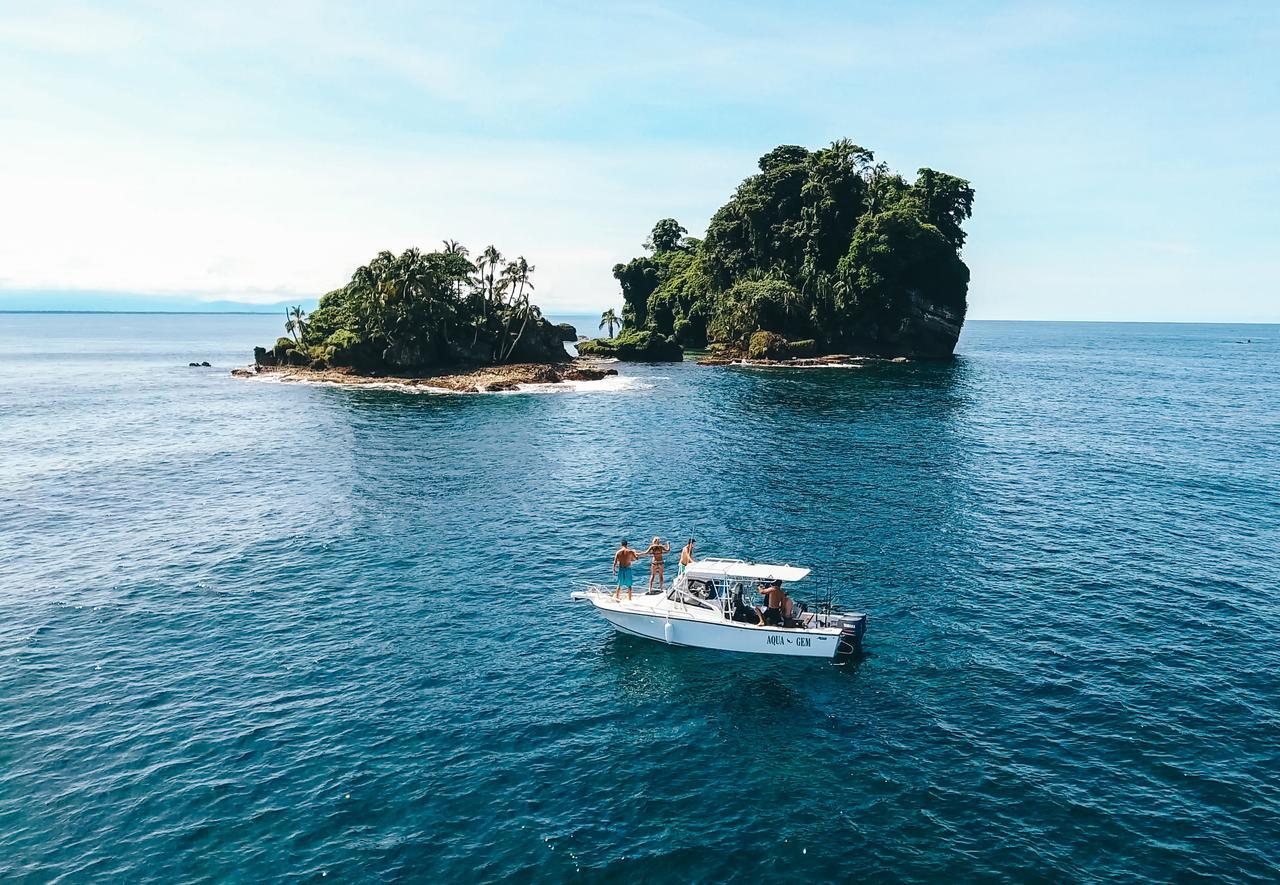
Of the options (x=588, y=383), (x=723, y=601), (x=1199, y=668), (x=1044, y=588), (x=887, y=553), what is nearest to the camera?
(x=1199, y=668)

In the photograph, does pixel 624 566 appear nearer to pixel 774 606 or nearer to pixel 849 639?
pixel 774 606

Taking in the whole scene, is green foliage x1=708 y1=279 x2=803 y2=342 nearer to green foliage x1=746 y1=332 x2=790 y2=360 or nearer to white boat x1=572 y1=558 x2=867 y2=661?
green foliage x1=746 y1=332 x2=790 y2=360

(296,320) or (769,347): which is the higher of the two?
(296,320)

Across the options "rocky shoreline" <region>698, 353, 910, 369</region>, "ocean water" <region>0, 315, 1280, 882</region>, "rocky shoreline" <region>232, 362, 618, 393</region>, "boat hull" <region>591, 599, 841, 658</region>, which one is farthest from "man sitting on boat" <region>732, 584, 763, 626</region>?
"rocky shoreline" <region>698, 353, 910, 369</region>

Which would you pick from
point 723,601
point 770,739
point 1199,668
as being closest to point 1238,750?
point 1199,668

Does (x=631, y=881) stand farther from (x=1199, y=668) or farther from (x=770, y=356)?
(x=770, y=356)

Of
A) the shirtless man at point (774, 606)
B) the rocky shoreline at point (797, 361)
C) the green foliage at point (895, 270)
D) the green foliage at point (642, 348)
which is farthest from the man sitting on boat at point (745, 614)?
the green foliage at point (642, 348)

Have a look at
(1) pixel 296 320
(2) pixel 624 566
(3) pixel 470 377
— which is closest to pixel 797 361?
(3) pixel 470 377
